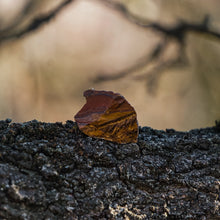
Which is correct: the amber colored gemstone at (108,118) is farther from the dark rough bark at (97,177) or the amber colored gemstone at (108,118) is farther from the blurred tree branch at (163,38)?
the blurred tree branch at (163,38)

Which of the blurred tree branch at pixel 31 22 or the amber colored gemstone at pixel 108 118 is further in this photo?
the blurred tree branch at pixel 31 22

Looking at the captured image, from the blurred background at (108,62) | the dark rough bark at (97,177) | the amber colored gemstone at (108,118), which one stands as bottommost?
the dark rough bark at (97,177)

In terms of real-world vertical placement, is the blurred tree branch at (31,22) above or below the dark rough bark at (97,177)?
above

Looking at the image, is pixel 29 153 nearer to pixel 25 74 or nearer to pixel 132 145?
pixel 132 145

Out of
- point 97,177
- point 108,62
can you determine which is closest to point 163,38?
point 108,62

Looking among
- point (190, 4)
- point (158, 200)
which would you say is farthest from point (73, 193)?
point (190, 4)

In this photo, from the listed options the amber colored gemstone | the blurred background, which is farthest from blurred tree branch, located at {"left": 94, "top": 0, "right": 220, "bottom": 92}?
the amber colored gemstone

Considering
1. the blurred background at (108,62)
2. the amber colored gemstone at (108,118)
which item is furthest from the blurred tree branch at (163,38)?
the amber colored gemstone at (108,118)

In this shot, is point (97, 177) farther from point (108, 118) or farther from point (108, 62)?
point (108, 62)
